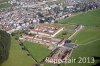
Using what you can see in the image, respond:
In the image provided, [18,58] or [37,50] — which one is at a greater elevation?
[18,58]

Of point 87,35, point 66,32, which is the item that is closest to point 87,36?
point 87,35

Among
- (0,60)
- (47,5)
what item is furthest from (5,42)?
(47,5)

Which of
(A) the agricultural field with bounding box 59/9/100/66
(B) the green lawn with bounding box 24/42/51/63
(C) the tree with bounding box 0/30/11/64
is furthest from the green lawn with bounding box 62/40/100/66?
(C) the tree with bounding box 0/30/11/64

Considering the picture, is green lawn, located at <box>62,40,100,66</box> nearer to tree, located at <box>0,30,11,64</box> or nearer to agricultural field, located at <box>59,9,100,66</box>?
agricultural field, located at <box>59,9,100,66</box>

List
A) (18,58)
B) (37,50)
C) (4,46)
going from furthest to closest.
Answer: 1. (37,50)
2. (4,46)
3. (18,58)

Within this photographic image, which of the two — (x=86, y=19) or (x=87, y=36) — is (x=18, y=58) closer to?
(x=87, y=36)

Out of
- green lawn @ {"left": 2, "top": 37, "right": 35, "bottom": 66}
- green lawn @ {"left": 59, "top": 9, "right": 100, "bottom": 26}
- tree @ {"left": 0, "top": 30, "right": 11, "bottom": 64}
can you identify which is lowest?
green lawn @ {"left": 59, "top": 9, "right": 100, "bottom": 26}
